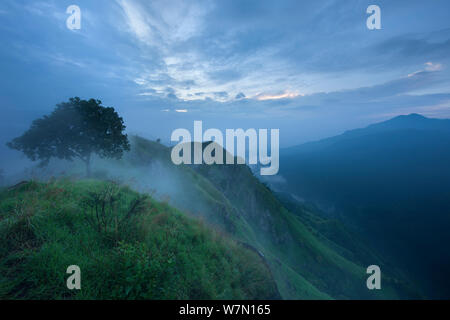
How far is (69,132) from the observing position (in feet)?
52.4

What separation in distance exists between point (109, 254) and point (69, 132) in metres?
17.5

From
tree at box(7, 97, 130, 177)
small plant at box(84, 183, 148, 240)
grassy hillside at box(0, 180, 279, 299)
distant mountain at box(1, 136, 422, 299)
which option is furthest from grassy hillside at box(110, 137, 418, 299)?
small plant at box(84, 183, 148, 240)

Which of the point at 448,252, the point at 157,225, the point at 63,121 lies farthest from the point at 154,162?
the point at 448,252

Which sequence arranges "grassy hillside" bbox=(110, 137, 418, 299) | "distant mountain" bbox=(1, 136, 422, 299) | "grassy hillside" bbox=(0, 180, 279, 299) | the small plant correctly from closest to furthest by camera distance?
"grassy hillside" bbox=(0, 180, 279, 299) < the small plant < "distant mountain" bbox=(1, 136, 422, 299) < "grassy hillside" bbox=(110, 137, 418, 299)

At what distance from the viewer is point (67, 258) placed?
3.94 meters

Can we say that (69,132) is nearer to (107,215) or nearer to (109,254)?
(107,215)

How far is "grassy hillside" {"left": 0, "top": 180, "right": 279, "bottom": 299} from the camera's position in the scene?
3.64 m

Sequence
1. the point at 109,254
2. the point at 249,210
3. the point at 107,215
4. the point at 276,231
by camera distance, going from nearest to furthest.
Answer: the point at 109,254 → the point at 107,215 → the point at 276,231 → the point at 249,210

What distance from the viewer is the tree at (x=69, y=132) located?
50.4 feet

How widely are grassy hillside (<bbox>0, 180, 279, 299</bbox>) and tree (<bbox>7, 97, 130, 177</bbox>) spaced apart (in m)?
11.6

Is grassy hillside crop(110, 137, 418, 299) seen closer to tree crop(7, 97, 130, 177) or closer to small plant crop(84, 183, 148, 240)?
tree crop(7, 97, 130, 177)

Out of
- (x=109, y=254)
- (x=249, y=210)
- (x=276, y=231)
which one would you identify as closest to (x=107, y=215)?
(x=109, y=254)

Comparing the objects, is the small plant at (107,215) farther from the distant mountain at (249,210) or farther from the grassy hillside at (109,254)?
the distant mountain at (249,210)
